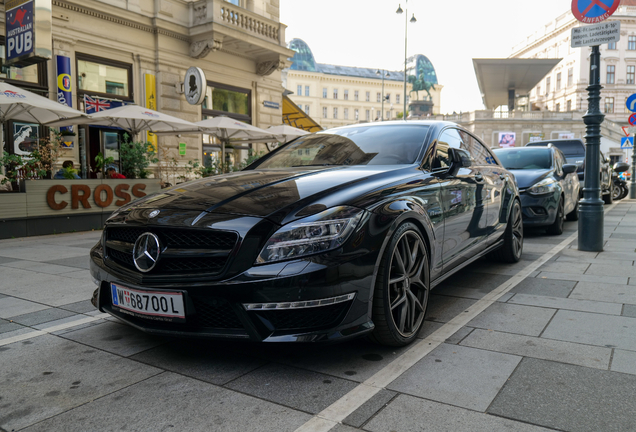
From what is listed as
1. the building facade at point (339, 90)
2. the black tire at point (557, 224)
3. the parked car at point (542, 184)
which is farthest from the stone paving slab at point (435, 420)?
the building facade at point (339, 90)

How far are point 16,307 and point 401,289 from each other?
305cm

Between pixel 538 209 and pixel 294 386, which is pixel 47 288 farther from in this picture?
pixel 538 209

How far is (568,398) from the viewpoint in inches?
92.7

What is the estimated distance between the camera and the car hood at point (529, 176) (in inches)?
313

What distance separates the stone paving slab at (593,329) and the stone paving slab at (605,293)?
0.54 metres

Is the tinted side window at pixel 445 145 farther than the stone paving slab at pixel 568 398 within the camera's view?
Yes

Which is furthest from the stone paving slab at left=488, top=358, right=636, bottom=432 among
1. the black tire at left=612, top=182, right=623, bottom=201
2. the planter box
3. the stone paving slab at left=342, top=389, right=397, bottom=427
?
the black tire at left=612, top=182, right=623, bottom=201

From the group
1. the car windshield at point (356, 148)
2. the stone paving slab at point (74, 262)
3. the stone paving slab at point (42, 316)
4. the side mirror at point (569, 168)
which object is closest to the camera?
the stone paving slab at point (42, 316)

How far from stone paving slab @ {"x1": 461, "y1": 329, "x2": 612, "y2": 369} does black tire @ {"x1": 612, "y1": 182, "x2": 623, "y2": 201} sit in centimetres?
1743

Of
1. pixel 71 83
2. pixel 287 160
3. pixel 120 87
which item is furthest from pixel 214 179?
pixel 120 87

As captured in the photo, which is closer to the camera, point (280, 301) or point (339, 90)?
point (280, 301)

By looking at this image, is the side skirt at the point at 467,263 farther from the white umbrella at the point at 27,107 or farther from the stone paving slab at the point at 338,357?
the white umbrella at the point at 27,107

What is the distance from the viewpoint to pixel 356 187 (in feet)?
9.58

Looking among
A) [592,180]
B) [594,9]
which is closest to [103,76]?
[594,9]
